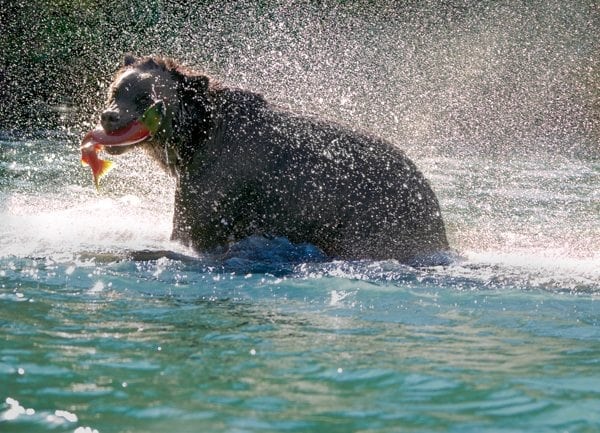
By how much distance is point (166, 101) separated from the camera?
7438mm

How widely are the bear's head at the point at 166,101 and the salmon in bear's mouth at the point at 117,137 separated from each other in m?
0.03

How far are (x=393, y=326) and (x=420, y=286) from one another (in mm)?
1006

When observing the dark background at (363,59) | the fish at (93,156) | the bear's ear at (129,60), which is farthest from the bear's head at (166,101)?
the dark background at (363,59)

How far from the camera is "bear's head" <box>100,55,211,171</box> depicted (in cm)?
728

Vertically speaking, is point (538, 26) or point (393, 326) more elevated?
point (538, 26)

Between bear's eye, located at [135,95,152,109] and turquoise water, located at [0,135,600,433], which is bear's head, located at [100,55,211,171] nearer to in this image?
bear's eye, located at [135,95,152,109]

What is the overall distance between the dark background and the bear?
10.2m

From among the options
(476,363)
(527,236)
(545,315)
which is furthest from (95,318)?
(527,236)

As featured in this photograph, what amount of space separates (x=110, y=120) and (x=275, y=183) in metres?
1.26

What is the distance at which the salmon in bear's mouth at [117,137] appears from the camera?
719cm

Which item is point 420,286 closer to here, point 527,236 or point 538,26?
point 527,236

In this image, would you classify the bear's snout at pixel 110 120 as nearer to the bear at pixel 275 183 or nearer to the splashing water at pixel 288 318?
the bear at pixel 275 183

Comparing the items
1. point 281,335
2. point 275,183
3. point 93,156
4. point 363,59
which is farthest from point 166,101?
point 363,59

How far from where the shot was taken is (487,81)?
2222 cm
